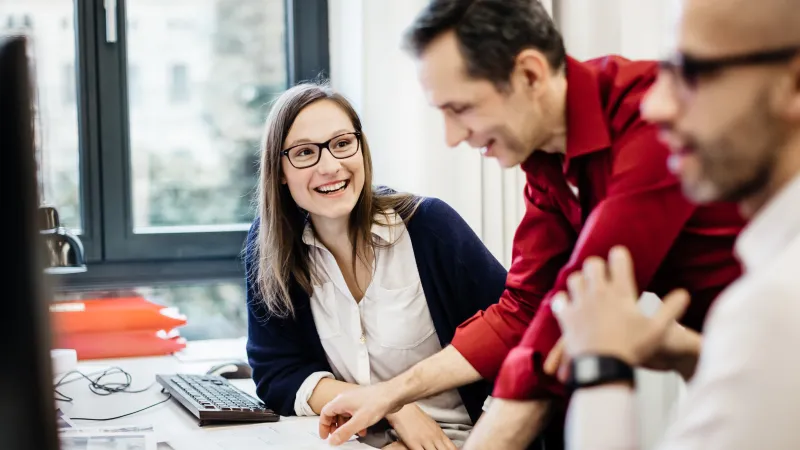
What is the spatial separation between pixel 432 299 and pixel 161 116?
4.70ft

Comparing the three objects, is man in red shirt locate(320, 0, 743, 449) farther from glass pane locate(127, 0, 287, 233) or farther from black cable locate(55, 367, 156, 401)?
glass pane locate(127, 0, 287, 233)

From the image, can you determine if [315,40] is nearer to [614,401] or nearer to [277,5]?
[277,5]

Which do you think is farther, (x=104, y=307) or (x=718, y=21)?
(x=104, y=307)

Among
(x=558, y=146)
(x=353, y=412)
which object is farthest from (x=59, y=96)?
(x=558, y=146)

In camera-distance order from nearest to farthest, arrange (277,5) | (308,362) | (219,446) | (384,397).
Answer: (219,446), (384,397), (308,362), (277,5)

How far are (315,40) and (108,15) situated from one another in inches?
26.2

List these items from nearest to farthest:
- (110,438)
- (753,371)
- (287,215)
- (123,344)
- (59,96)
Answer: (753,371), (110,438), (287,215), (123,344), (59,96)

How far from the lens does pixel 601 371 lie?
97cm

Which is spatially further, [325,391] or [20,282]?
[325,391]

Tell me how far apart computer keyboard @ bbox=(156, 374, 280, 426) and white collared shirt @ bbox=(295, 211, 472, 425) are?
23 cm

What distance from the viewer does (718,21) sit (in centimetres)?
88

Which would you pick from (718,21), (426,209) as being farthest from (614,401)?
(426,209)

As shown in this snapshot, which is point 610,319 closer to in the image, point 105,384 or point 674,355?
point 674,355

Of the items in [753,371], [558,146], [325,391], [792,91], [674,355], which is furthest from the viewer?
[325,391]
